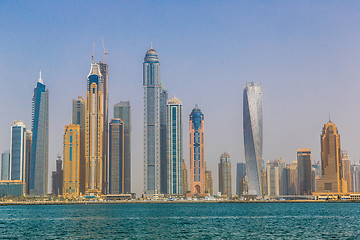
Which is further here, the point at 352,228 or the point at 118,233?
the point at 352,228

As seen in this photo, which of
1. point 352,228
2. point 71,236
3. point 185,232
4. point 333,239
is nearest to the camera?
point 333,239

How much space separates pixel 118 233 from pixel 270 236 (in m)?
32.0

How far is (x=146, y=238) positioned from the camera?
103m

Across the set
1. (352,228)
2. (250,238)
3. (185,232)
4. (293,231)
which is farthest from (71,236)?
(352,228)

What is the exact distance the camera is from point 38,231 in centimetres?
12256

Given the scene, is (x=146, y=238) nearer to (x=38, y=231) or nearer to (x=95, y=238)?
(x=95, y=238)

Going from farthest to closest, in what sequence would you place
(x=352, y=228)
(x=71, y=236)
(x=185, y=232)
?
1. (x=352, y=228)
2. (x=185, y=232)
3. (x=71, y=236)

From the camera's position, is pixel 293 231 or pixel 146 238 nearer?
pixel 146 238

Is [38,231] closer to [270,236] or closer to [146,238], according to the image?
[146,238]

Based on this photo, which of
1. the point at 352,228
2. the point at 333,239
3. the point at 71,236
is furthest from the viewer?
the point at 352,228

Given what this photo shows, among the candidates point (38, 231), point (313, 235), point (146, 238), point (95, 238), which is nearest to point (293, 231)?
point (313, 235)

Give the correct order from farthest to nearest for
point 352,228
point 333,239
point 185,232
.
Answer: point 352,228, point 185,232, point 333,239

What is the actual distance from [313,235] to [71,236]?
4873 cm

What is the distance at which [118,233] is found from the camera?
374ft
